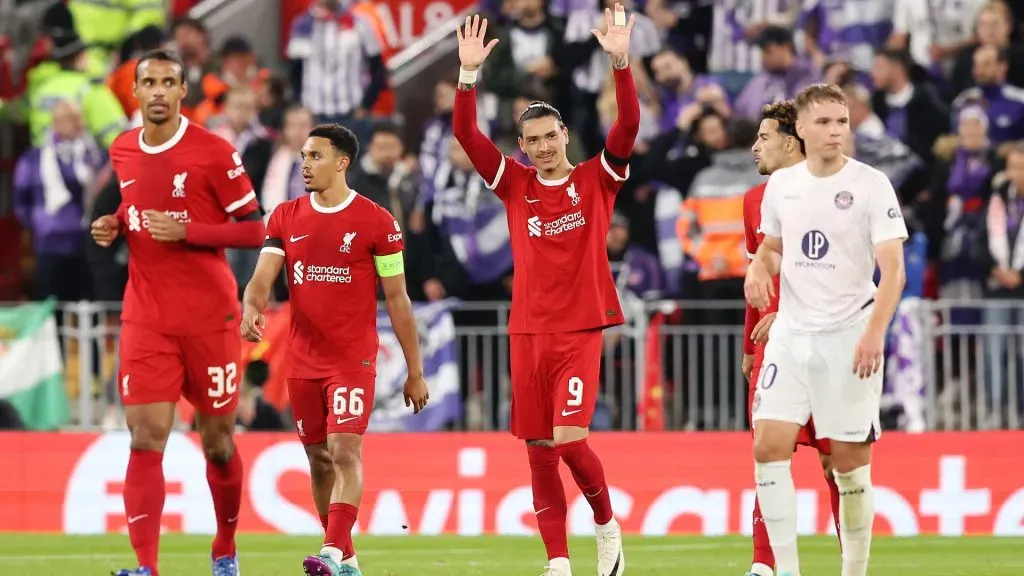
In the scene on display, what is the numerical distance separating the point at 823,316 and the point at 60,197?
1127 centimetres

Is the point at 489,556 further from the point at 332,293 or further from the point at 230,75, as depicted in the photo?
the point at 230,75

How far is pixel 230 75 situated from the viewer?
20.8m

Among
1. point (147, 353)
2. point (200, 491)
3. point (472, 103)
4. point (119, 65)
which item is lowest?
point (200, 491)

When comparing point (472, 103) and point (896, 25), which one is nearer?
point (472, 103)

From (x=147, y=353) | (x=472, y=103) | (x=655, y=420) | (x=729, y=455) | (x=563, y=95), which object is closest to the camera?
(x=147, y=353)

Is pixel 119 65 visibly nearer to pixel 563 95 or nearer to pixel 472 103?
pixel 563 95

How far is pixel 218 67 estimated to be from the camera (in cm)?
2097

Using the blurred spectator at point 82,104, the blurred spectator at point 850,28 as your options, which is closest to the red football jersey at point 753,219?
the blurred spectator at point 850,28

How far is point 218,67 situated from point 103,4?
4.63ft

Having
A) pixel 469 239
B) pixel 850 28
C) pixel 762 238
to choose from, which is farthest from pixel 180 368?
pixel 850 28

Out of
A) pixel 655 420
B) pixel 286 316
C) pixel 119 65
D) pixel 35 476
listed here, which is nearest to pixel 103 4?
pixel 119 65

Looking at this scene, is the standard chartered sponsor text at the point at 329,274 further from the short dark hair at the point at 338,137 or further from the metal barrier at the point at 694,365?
the metal barrier at the point at 694,365

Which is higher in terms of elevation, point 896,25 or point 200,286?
point 896,25

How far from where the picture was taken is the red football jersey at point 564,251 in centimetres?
1127
